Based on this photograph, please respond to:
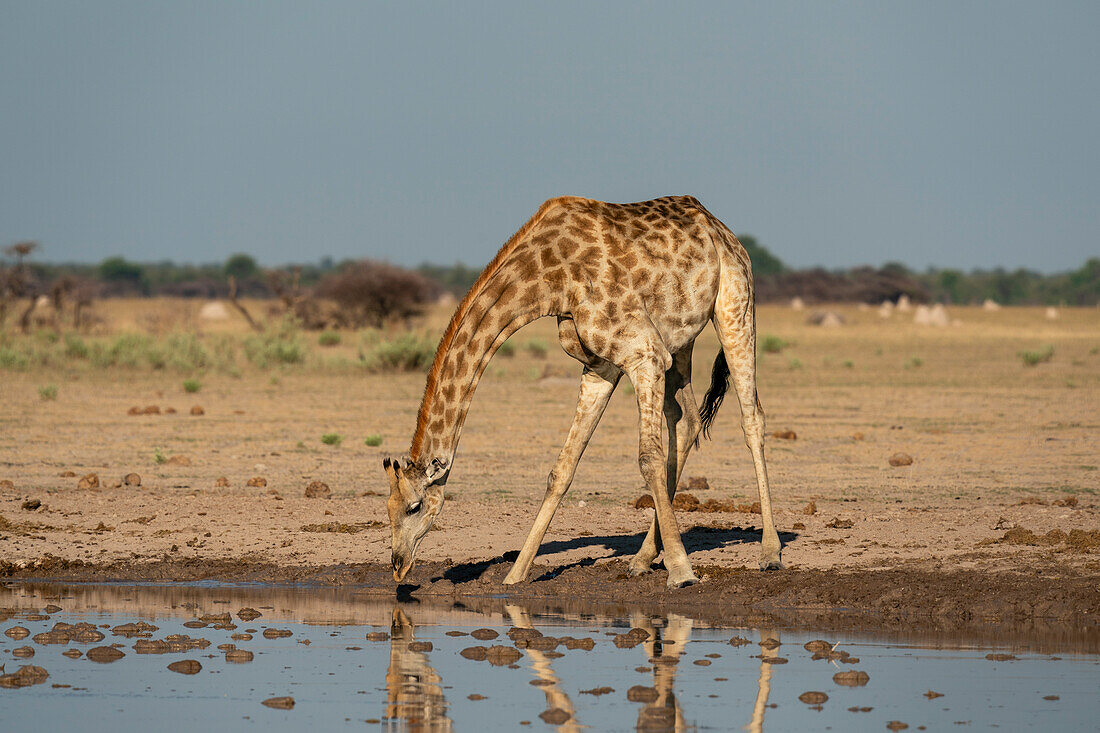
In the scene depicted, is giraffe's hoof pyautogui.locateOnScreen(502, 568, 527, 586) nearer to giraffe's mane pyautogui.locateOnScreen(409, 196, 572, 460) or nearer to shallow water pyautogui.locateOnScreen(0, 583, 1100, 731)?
shallow water pyautogui.locateOnScreen(0, 583, 1100, 731)

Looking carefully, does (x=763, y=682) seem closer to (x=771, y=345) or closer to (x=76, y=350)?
(x=76, y=350)

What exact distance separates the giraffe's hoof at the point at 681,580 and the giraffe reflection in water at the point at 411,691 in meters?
1.90

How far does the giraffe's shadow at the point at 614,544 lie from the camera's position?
970 centimetres

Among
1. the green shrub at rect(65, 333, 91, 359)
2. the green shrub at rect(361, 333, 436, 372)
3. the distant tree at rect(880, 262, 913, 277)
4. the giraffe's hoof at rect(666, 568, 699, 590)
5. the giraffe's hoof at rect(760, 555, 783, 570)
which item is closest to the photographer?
the giraffe's hoof at rect(666, 568, 699, 590)

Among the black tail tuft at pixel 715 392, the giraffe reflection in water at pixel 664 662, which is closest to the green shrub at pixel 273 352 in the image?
the black tail tuft at pixel 715 392

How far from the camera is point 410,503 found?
8391mm

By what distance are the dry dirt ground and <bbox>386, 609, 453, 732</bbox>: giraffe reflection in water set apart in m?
1.91

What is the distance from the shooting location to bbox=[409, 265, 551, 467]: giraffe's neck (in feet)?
27.7

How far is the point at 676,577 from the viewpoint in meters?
8.89

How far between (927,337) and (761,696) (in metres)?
44.8

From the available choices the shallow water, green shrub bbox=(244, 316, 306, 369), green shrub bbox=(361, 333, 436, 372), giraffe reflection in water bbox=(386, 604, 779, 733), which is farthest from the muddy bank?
green shrub bbox=(244, 316, 306, 369)

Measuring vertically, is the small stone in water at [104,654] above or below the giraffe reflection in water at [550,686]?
below

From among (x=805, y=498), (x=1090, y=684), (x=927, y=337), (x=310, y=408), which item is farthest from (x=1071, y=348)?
(x=1090, y=684)

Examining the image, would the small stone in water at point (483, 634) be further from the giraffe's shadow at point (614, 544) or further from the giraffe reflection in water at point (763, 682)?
the giraffe's shadow at point (614, 544)
